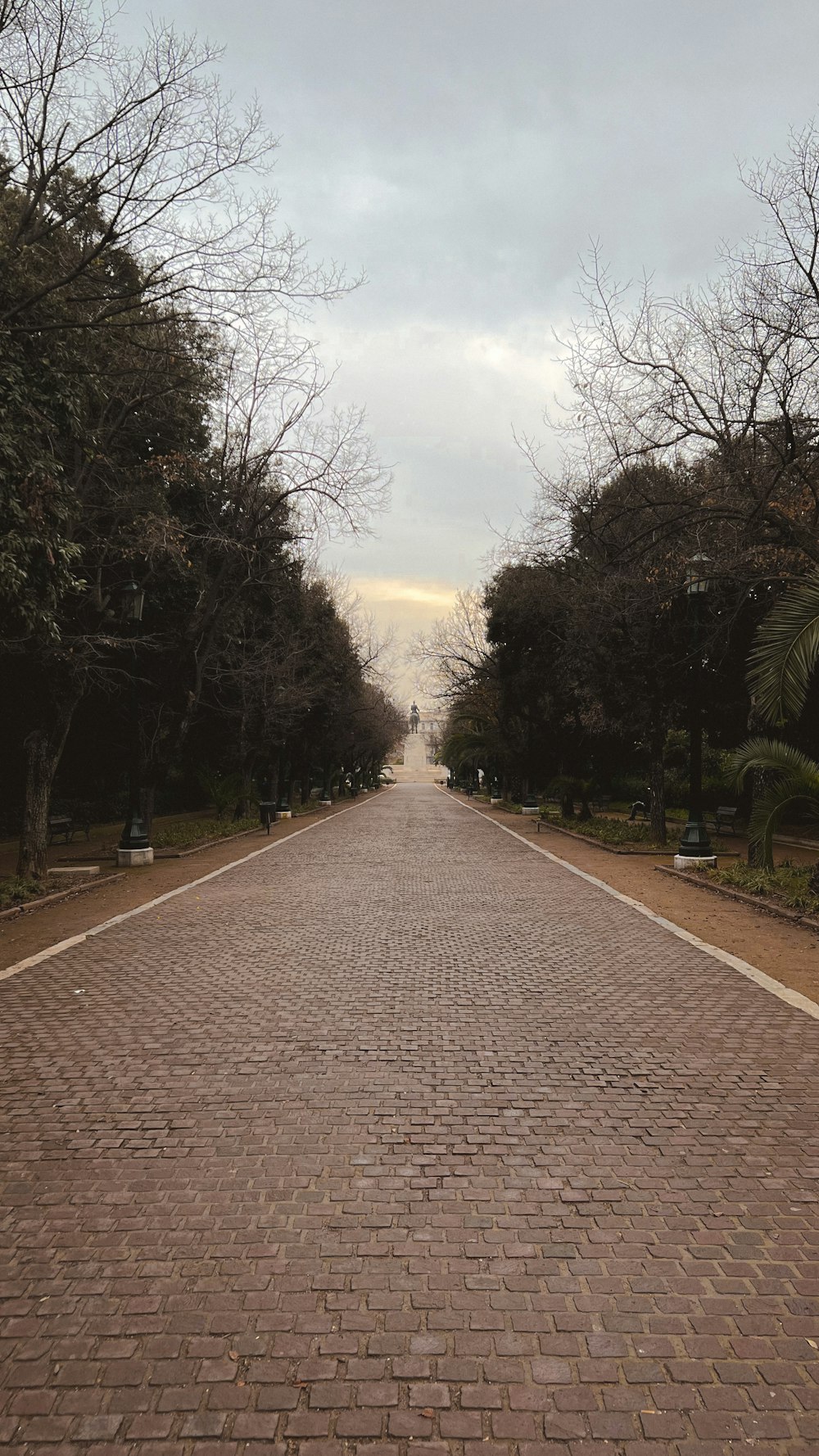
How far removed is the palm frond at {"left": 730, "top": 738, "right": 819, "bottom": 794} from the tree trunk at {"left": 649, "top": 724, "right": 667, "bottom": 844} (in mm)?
7924

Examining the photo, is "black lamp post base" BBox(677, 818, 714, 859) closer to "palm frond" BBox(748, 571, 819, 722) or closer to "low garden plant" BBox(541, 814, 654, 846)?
"low garden plant" BBox(541, 814, 654, 846)

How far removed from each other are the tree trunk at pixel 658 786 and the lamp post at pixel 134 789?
11.1m

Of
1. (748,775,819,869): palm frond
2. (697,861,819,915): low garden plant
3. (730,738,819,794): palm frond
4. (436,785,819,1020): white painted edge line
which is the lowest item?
(436,785,819,1020): white painted edge line

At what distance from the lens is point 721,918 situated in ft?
34.9

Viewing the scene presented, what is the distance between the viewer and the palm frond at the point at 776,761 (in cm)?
1141

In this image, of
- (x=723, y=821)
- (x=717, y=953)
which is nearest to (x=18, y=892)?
(x=717, y=953)

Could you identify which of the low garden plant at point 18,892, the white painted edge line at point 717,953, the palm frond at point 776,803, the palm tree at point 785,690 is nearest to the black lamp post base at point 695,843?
the white painted edge line at point 717,953

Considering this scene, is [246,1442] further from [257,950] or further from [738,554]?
[738,554]

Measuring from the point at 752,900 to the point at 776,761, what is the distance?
1854 millimetres

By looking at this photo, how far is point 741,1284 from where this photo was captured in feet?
10.1

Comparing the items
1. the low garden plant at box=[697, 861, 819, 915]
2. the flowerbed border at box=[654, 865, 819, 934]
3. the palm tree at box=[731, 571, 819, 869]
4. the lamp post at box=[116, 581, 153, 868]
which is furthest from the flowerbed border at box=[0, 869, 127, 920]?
the palm tree at box=[731, 571, 819, 869]

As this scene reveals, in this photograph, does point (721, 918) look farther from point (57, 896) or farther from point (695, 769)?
point (57, 896)

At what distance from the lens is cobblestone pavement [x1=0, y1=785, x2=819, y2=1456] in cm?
250

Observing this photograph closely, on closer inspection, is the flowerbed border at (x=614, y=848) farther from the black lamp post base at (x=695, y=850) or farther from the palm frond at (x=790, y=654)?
the palm frond at (x=790, y=654)
